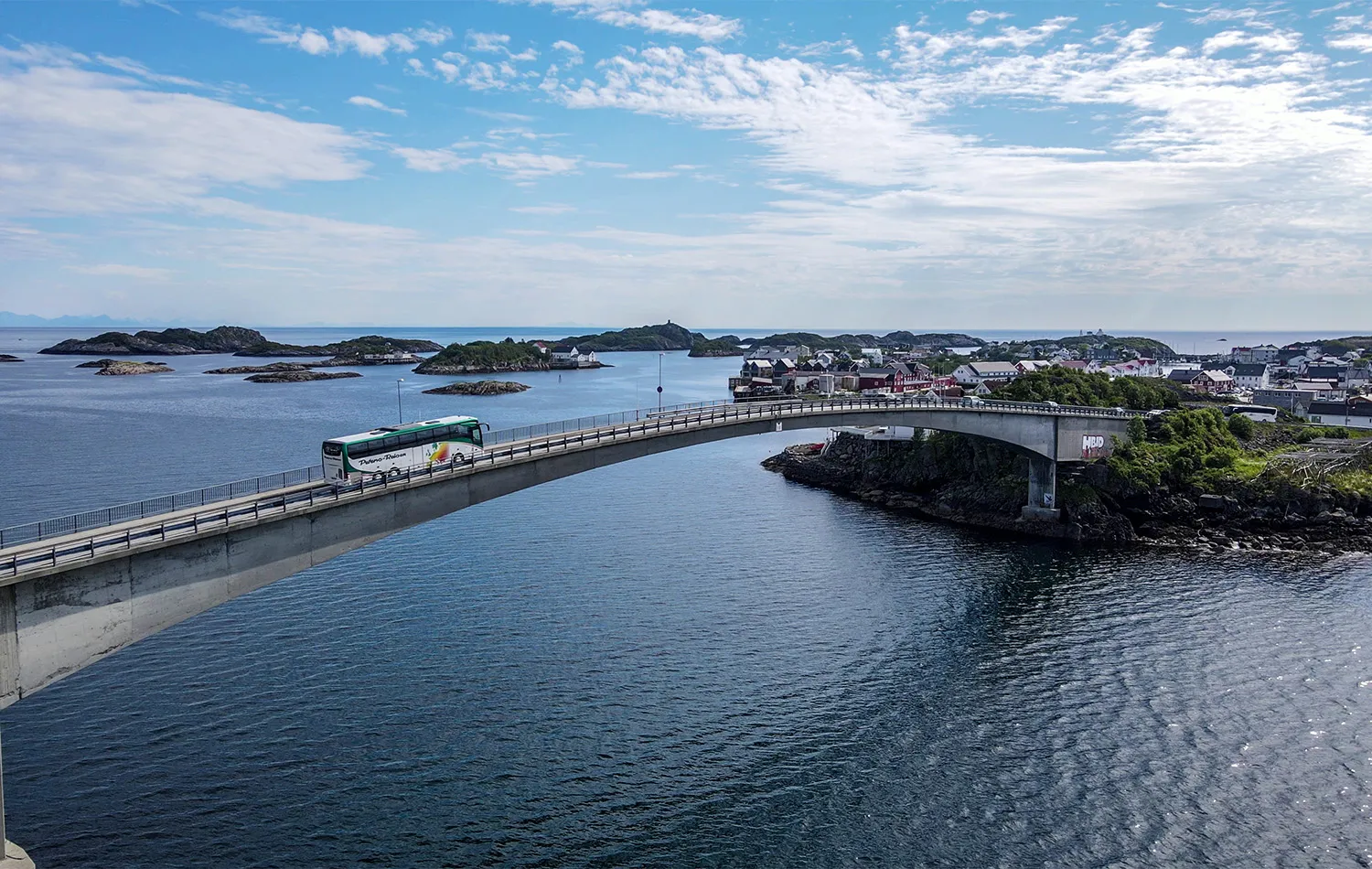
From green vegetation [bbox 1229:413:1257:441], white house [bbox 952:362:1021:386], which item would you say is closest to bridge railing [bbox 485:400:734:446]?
green vegetation [bbox 1229:413:1257:441]

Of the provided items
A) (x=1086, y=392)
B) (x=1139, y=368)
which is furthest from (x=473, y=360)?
(x=1086, y=392)

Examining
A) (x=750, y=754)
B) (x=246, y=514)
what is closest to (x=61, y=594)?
(x=246, y=514)

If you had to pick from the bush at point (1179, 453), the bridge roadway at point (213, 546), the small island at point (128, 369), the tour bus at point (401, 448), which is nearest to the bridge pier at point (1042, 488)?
the bush at point (1179, 453)

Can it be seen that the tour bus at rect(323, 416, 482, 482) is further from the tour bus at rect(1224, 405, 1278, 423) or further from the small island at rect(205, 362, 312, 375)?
the small island at rect(205, 362, 312, 375)

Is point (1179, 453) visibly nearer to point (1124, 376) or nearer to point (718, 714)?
point (1124, 376)

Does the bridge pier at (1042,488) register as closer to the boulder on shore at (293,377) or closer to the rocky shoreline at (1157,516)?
the rocky shoreline at (1157,516)
